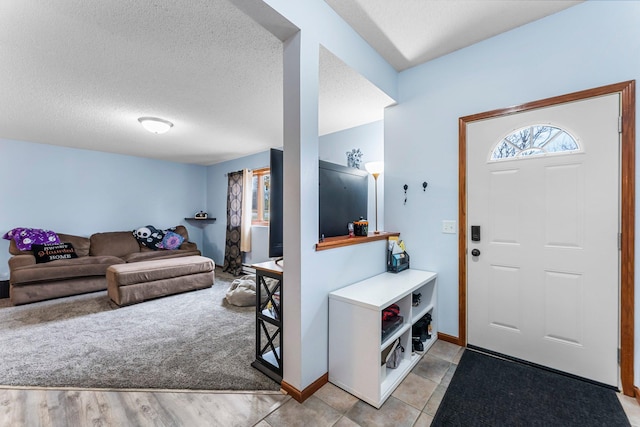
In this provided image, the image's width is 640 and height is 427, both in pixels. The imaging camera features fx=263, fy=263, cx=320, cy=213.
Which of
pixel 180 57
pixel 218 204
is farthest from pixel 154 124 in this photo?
pixel 218 204

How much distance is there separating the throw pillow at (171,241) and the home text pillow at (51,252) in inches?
50.4

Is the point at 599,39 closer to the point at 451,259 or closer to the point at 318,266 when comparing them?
the point at 451,259

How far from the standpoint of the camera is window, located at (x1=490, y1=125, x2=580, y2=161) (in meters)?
1.82

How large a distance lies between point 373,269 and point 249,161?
3.80 metres

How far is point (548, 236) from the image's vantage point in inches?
74.3

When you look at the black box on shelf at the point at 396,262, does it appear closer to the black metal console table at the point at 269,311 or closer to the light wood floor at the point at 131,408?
the black metal console table at the point at 269,311

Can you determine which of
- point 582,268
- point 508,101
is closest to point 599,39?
point 508,101

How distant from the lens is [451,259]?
2.29 m

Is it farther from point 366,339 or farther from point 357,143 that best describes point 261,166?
point 366,339

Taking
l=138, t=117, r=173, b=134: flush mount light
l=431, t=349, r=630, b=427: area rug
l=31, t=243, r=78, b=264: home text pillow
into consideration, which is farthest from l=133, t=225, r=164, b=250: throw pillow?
l=431, t=349, r=630, b=427: area rug

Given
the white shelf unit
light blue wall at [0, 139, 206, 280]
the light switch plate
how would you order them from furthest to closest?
1. light blue wall at [0, 139, 206, 280]
2. the light switch plate
3. the white shelf unit

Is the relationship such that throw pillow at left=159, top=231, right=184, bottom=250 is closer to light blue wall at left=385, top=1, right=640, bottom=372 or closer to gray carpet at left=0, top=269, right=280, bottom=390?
gray carpet at left=0, top=269, right=280, bottom=390

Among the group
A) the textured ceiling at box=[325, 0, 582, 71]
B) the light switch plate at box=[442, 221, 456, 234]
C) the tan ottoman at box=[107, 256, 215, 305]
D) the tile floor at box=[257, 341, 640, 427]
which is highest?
the textured ceiling at box=[325, 0, 582, 71]

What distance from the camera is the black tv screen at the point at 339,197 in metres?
1.99
